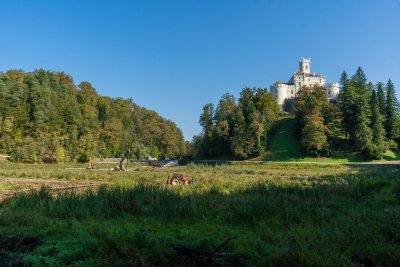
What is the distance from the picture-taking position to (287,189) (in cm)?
1532

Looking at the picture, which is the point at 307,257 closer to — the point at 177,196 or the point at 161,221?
the point at 161,221

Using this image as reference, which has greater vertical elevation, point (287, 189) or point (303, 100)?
point (303, 100)

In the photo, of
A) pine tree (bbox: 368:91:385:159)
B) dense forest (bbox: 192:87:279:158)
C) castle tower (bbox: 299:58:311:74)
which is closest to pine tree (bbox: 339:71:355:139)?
pine tree (bbox: 368:91:385:159)

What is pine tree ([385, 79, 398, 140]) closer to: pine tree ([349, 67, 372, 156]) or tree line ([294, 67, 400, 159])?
tree line ([294, 67, 400, 159])

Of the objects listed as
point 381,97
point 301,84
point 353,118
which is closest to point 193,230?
point 353,118

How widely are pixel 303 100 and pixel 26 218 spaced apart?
7193cm

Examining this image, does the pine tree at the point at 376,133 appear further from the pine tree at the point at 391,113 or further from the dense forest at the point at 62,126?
the dense forest at the point at 62,126

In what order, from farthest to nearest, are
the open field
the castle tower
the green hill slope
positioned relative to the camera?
the castle tower
the green hill slope
the open field

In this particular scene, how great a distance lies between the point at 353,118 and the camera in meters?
66.9

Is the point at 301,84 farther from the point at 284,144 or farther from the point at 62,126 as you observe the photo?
the point at 62,126

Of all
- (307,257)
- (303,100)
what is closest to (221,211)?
(307,257)

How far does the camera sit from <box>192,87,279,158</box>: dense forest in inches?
2778

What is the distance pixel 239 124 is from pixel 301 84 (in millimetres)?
43182

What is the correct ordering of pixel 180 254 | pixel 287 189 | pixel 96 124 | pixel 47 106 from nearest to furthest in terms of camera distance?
pixel 180 254, pixel 287 189, pixel 47 106, pixel 96 124
